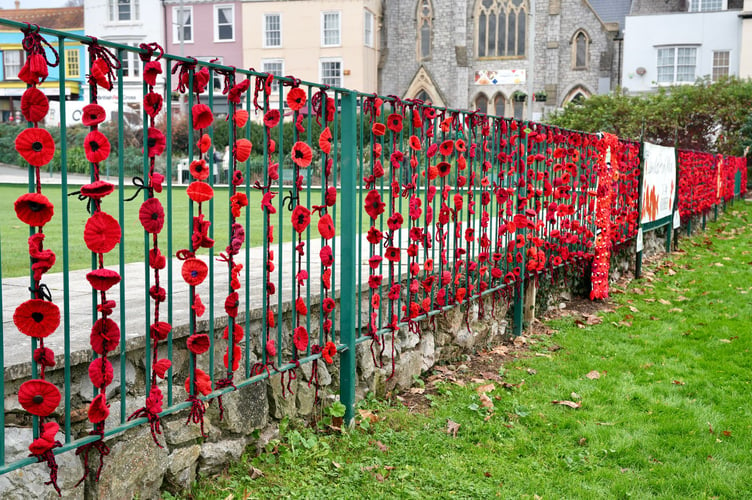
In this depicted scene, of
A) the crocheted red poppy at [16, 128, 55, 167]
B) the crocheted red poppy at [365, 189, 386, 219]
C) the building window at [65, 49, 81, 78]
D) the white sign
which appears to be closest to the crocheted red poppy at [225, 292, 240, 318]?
the crocheted red poppy at [16, 128, 55, 167]

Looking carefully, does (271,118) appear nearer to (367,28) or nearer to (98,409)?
→ (98,409)

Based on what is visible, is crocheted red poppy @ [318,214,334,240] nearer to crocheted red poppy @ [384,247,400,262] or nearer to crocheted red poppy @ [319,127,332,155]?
crocheted red poppy @ [319,127,332,155]

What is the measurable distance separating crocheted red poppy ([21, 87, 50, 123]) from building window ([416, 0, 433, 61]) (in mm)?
45265

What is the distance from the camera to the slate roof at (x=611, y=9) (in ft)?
148

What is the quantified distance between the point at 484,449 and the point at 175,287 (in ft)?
7.07

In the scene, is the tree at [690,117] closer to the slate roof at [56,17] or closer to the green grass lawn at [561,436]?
the green grass lawn at [561,436]

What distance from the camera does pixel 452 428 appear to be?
450cm

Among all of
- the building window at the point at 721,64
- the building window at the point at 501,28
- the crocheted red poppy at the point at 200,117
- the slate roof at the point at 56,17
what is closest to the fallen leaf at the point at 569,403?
the crocheted red poppy at the point at 200,117

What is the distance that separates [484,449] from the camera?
167 inches

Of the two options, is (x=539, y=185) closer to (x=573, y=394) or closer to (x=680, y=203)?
(x=573, y=394)

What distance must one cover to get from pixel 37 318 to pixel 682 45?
38.7 metres

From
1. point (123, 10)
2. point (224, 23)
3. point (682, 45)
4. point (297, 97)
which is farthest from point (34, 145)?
point (123, 10)

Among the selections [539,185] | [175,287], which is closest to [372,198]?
[175,287]

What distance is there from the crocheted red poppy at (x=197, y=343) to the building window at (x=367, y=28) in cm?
4247
